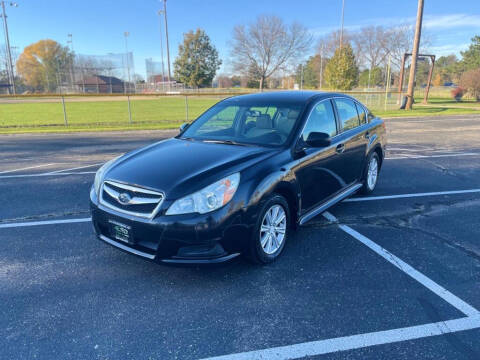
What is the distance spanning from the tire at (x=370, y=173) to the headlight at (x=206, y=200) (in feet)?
10.3

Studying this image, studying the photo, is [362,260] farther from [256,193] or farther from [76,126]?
[76,126]

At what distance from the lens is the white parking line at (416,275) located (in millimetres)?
2930

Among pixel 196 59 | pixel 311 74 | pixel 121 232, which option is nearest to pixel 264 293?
pixel 121 232

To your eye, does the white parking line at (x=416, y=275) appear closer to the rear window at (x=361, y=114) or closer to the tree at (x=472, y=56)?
the rear window at (x=361, y=114)

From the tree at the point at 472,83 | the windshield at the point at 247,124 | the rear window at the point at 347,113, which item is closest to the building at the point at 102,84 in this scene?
the tree at the point at 472,83

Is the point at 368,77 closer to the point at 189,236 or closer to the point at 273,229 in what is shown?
the point at 273,229

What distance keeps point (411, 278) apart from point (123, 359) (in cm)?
259

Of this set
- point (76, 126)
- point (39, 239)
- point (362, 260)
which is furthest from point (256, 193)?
point (76, 126)

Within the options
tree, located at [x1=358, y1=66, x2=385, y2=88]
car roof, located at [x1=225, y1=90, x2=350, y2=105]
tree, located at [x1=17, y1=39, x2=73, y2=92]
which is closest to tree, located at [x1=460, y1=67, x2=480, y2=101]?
tree, located at [x1=358, y1=66, x2=385, y2=88]

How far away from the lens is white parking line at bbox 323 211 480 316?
293 centimetres

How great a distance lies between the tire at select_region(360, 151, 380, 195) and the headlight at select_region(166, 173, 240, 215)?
10.3ft

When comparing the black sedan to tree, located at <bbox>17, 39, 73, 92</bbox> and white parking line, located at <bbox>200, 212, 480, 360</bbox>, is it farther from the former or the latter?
tree, located at <bbox>17, 39, 73, 92</bbox>

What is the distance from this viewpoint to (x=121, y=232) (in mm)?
3174

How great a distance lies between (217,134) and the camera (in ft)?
14.5
